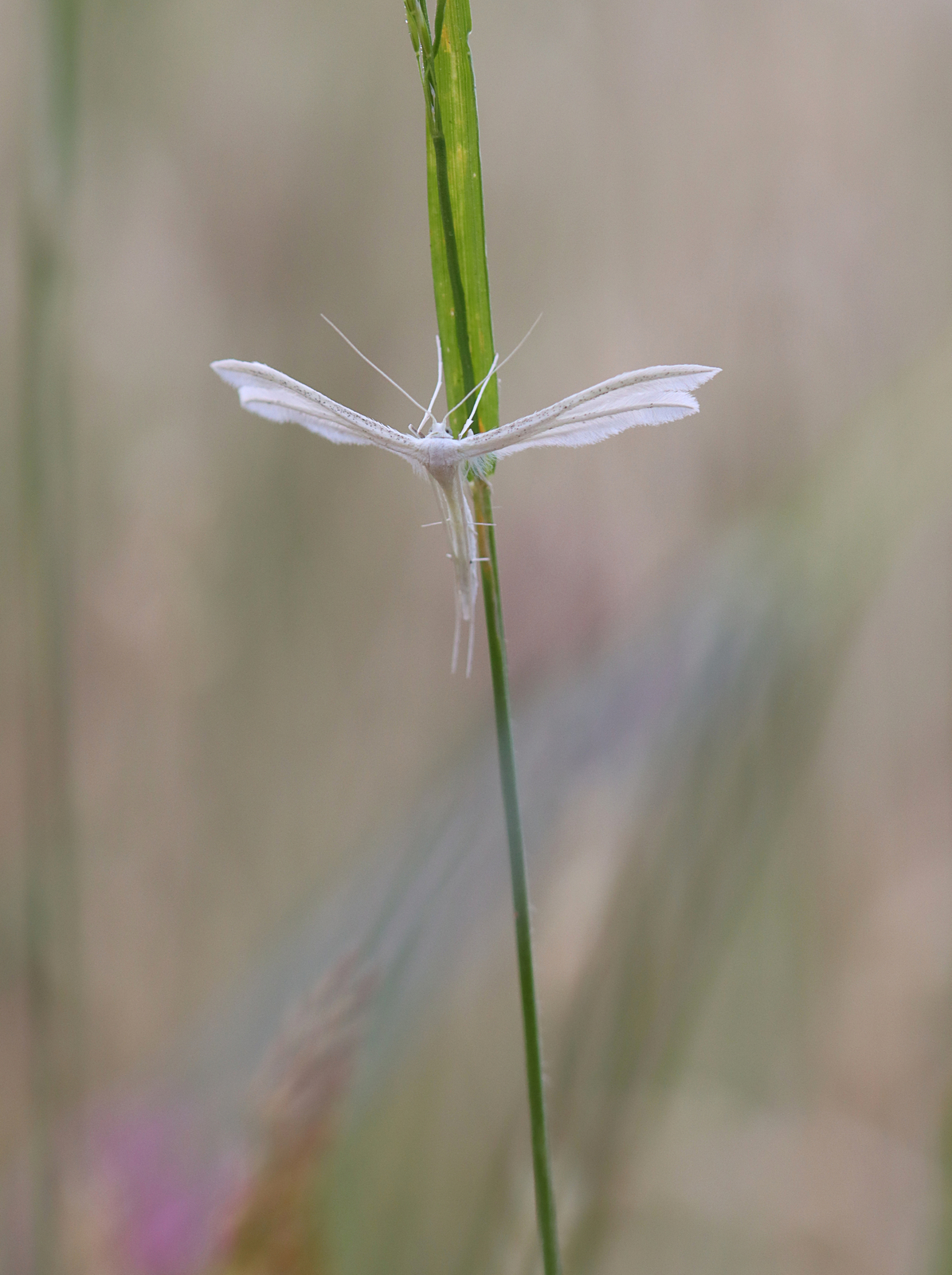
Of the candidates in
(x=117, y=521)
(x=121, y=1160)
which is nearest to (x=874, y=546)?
(x=121, y=1160)

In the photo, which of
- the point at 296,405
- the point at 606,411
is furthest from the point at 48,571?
the point at 606,411

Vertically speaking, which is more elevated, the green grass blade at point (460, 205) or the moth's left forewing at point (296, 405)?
the green grass blade at point (460, 205)

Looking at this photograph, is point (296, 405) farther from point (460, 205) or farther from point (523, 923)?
point (523, 923)

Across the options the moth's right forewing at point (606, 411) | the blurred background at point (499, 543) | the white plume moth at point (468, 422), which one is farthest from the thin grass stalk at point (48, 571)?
the moth's right forewing at point (606, 411)

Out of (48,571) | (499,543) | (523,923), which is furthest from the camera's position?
(499,543)

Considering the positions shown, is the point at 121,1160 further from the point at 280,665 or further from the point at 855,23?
the point at 855,23

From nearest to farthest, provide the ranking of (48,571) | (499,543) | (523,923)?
1. (523,923)
2. (48,571)
3. (499,543)

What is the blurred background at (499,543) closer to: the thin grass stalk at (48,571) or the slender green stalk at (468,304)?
the thin grass stalk at (48,571)
